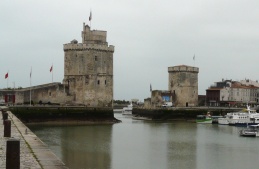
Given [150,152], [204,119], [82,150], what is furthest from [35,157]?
[204,119]

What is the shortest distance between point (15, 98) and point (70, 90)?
19.5 ft

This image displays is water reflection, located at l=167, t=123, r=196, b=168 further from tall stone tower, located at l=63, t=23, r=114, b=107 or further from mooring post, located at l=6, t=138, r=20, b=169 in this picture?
tall stone tower, located at l=63, t=23, r=114, b=107

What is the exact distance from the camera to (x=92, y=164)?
18.2 meters

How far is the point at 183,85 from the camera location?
62.9 metres

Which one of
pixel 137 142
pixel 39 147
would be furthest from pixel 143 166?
pixel 137 142

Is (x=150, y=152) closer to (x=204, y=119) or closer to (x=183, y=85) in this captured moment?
(x=204, y=119)

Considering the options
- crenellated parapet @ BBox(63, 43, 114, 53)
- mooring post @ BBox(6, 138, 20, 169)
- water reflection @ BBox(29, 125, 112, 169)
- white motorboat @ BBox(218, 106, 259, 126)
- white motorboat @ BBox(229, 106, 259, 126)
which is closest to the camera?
mooring post @ BBox(6, 138, 20, 169)

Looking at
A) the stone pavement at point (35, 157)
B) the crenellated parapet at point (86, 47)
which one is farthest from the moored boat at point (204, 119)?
the stone pavement at point (35, 157)

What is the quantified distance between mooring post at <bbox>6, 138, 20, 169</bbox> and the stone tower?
53814 millimetres

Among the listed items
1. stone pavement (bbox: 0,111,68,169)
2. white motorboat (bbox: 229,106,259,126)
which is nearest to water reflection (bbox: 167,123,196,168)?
stone pavement (bbox: 0,111,68,169)

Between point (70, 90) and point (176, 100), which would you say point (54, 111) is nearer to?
point (70, 90)

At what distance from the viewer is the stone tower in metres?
62.7

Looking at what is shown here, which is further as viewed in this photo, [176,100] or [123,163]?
[176,100]

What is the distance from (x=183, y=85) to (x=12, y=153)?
178 ft
